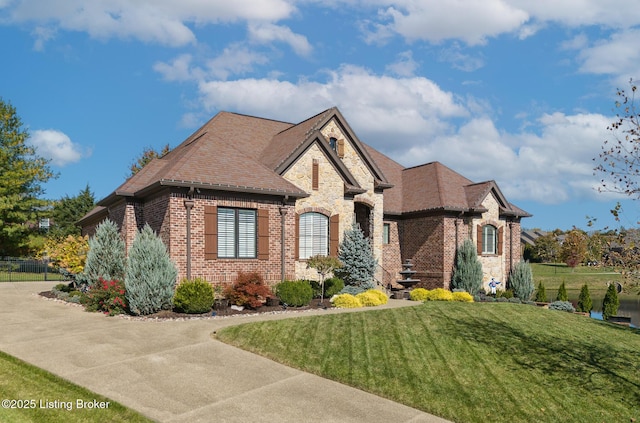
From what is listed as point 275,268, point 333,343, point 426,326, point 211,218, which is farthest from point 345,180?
point 333,343

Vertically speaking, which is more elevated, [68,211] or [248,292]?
[68,211]

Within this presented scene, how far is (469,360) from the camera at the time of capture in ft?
34.7

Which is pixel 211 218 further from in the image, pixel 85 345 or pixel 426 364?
pixel 426 364

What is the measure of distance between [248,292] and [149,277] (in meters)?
3.15

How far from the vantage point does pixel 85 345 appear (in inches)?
444

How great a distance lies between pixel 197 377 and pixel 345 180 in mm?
14889

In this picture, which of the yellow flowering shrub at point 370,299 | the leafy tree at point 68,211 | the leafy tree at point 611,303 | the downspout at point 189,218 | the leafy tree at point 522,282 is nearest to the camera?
the downspout at point 189,218

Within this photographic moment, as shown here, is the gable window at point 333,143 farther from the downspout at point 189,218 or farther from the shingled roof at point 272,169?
the downspout at point 189,218

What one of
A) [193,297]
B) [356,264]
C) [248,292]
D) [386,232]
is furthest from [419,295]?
[193,297]

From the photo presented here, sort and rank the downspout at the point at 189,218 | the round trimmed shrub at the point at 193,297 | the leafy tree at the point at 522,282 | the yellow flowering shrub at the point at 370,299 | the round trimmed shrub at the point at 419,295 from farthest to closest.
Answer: the leafy tree at the point at 522,282 < the round trimmed shrub at the point at 419,295 < the yellow flowering shrub at the point at 370,299 < the downspout at the point at 189,218 < the round trimmed shrub at the point at 193,297

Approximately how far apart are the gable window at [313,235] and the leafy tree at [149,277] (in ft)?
22.8

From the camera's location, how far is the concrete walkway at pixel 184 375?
303 inches

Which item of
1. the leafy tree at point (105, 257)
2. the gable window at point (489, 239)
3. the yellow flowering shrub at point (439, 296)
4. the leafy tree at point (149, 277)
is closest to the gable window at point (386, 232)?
the gable window at point (489, 239)

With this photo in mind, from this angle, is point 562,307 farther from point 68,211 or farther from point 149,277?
point 68,211
